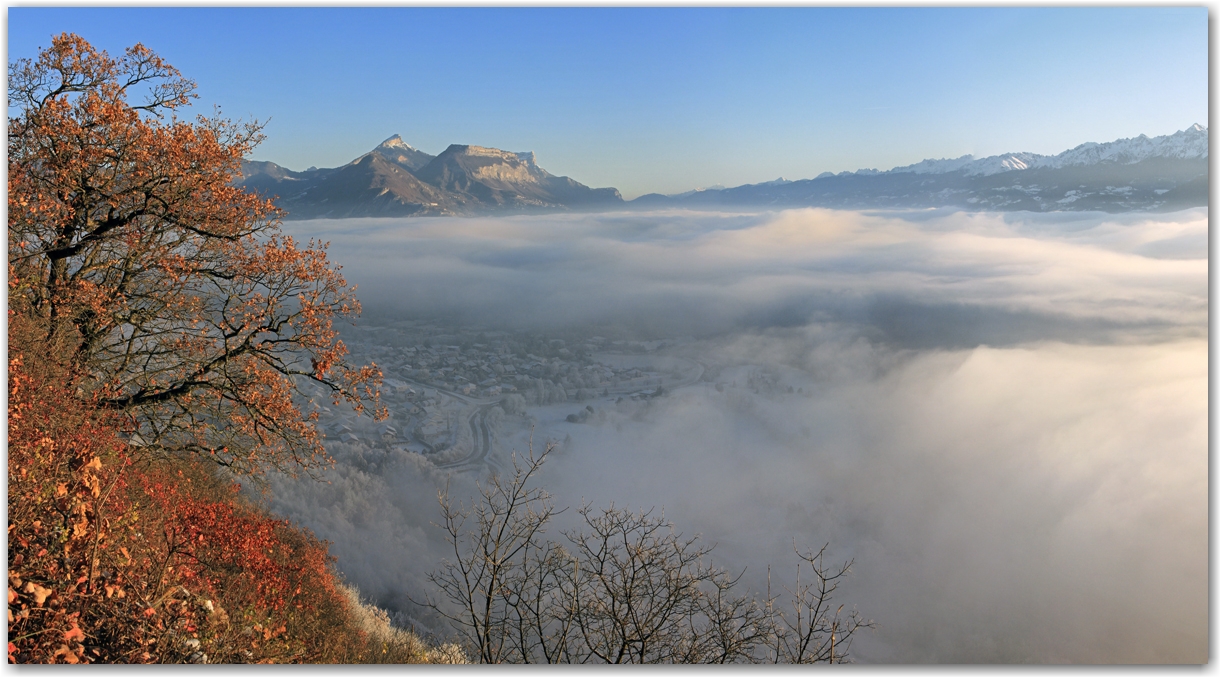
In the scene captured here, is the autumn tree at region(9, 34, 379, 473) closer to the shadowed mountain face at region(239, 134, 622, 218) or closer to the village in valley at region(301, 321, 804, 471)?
the village in valley at region(301, 321, 804, 471)

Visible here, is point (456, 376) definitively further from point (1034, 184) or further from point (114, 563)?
point (114, 563)

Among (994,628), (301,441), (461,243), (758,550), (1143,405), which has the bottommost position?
(758,550)

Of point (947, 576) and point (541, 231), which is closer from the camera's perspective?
point (947, 576)

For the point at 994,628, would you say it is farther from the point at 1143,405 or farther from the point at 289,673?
the point at 289,673

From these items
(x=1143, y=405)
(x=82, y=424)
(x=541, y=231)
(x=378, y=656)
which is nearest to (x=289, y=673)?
(x=378, y=656)

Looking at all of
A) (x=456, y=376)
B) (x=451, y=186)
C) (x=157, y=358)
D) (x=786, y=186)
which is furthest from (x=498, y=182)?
(x=157, y=358)

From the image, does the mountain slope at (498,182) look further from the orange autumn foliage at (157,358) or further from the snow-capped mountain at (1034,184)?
the orange autumn foliage at (157,358)
